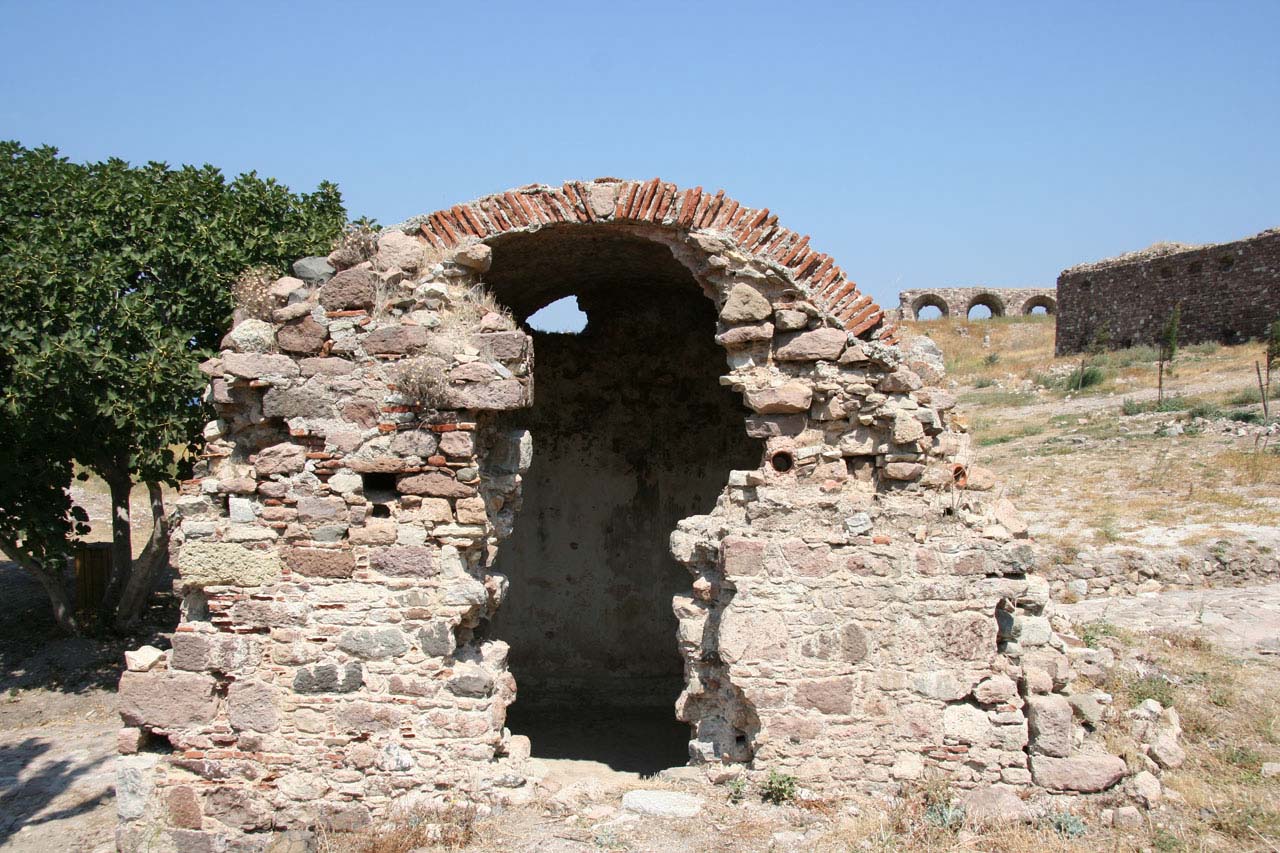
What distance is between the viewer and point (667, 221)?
5668mm

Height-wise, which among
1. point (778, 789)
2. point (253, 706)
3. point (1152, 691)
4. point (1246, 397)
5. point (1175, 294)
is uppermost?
point (1175, 294)

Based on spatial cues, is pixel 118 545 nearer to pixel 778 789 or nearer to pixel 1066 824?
pixel 778 789

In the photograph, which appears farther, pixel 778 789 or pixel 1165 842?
pixel 778 789

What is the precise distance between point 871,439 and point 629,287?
398cm

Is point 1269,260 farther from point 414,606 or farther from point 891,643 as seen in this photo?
point 414,606

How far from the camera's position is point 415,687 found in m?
5.31

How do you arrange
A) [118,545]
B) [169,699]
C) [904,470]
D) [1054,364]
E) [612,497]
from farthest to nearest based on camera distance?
[1054,364] → [118,545] → [612,497] → [904,470] → [169,699]

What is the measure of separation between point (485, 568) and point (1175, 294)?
21.5 metres

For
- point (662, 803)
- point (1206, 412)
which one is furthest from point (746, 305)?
point (1206, 412)

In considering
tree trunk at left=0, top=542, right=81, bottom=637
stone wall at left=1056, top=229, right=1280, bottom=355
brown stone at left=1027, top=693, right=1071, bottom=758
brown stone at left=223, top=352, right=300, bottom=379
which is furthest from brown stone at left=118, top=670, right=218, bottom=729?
stone wall at left=1056, top=229, right=1280, bottom=355

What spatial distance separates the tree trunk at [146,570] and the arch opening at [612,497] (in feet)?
12.5

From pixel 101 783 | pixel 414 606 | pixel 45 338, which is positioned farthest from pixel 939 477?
pixel 45 338

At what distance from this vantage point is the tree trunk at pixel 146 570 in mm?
10164

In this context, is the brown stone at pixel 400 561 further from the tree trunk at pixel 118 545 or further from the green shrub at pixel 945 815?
the tree trunk at pixel 118 545
